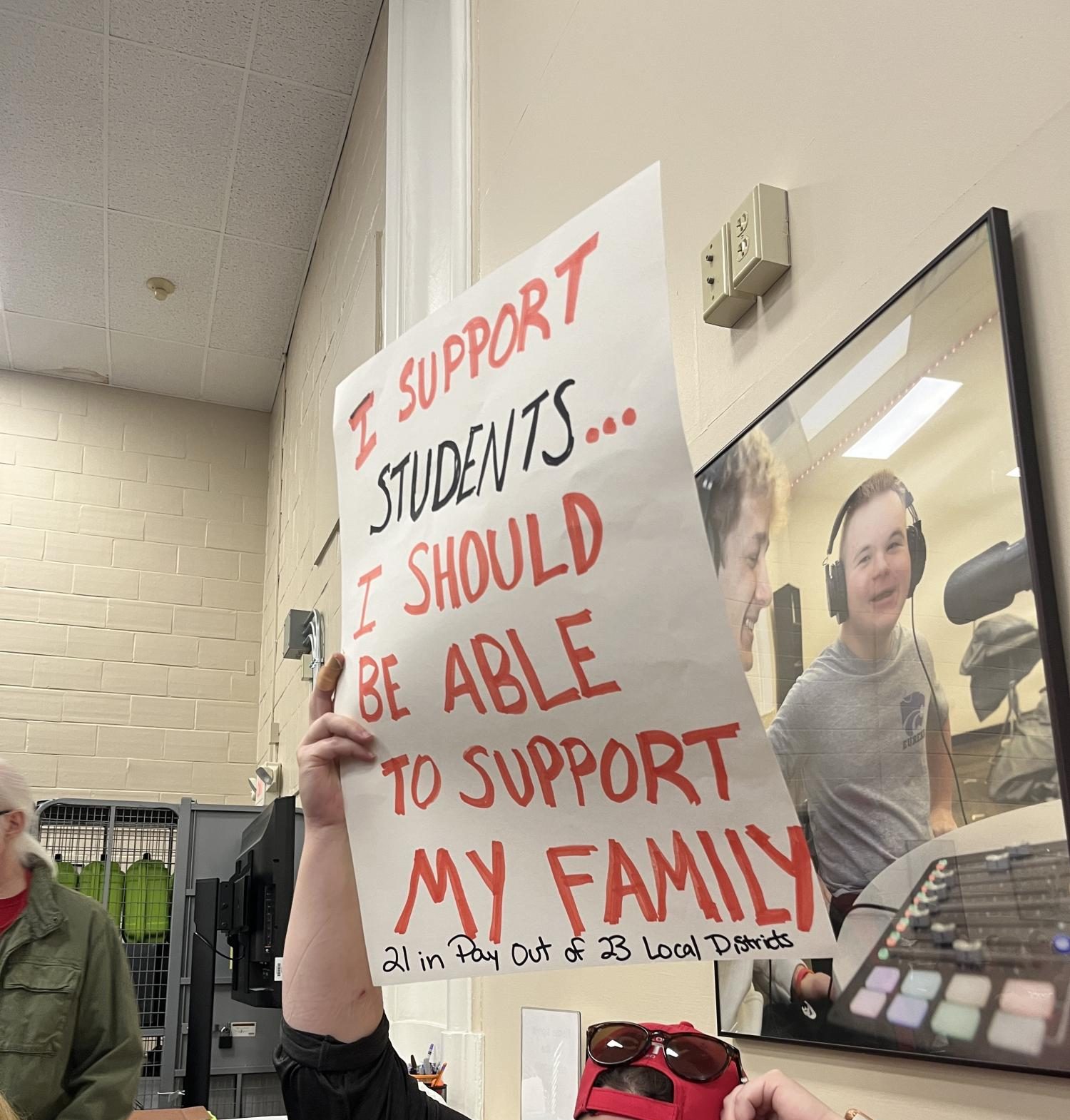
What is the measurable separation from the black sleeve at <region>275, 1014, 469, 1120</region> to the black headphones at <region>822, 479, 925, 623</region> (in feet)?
1.66

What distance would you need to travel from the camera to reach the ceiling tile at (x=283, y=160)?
3.53 meters

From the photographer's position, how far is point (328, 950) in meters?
0.83

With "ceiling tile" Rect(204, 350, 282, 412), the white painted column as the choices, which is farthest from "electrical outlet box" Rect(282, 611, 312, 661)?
"ceiling tile" Rect(204, 350, 282, 412)

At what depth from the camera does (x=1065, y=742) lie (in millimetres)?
702

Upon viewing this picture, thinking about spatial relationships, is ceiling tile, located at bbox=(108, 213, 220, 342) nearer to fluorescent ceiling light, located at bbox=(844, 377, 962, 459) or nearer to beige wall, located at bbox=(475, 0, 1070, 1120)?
beige wall, located at bbox=(475, 0, 1070, 1120)

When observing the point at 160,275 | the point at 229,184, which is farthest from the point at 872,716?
the point at 160,275

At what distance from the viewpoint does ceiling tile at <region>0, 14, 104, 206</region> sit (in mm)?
3221

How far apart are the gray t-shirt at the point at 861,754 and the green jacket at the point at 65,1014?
1.73 m

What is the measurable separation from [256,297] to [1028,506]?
4153 millimetres

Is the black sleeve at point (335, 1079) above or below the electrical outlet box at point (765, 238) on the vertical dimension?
below

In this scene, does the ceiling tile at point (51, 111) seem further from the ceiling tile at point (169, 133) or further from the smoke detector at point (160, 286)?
the smoke detector at point (160, 286)

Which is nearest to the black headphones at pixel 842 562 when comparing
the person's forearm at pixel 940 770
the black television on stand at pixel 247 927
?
the person's forearm at pixel 940 770

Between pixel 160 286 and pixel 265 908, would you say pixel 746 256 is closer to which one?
pixel 265 908

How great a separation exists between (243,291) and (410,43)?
1964 mm
